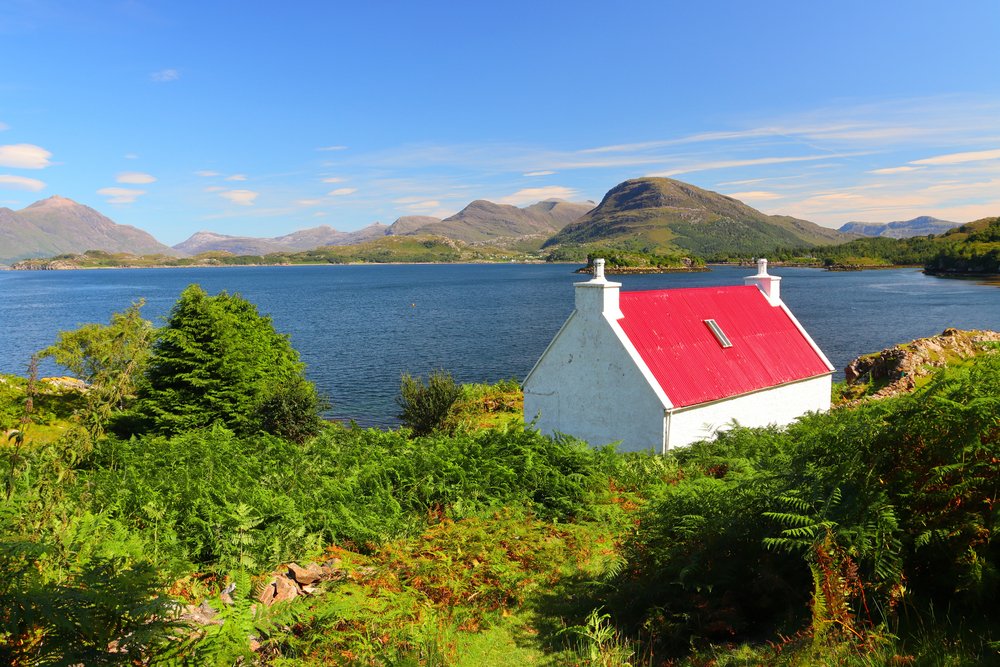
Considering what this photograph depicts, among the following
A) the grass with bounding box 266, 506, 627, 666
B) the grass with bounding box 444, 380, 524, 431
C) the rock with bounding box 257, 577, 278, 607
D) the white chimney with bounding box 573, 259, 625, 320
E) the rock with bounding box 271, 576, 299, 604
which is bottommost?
the grass with bounding box 444, 380, 524, 431

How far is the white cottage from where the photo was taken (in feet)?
65.6

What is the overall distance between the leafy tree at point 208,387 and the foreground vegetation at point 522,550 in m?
7.74

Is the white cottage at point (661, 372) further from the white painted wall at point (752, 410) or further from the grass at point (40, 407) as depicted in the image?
the grass at point (40, 407)

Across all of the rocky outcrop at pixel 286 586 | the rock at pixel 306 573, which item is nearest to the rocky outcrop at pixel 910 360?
the rocky outcrop at pixel 286 586

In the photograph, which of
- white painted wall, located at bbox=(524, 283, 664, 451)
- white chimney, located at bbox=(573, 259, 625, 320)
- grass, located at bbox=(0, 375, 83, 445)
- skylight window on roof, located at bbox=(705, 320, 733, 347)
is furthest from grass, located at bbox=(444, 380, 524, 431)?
grass, located at bbox=(0, 375, 83, 445)

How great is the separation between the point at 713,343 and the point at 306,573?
1783cm

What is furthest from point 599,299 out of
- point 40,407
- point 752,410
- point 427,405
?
point 40,407

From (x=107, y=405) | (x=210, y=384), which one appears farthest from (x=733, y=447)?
(x=210, y=384)

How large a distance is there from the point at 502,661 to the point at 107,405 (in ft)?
22.6

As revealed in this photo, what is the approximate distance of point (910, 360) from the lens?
96.8 feet

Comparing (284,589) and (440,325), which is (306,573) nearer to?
(284,589)

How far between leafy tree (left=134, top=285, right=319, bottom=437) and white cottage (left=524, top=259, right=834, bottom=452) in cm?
975

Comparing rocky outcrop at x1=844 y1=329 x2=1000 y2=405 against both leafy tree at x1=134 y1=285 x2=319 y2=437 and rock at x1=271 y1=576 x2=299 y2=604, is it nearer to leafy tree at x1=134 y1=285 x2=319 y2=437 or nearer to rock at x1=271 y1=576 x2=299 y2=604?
leafy tree at x1=134 y1=285 x2=319 y2=437

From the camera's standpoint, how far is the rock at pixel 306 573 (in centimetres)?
930
